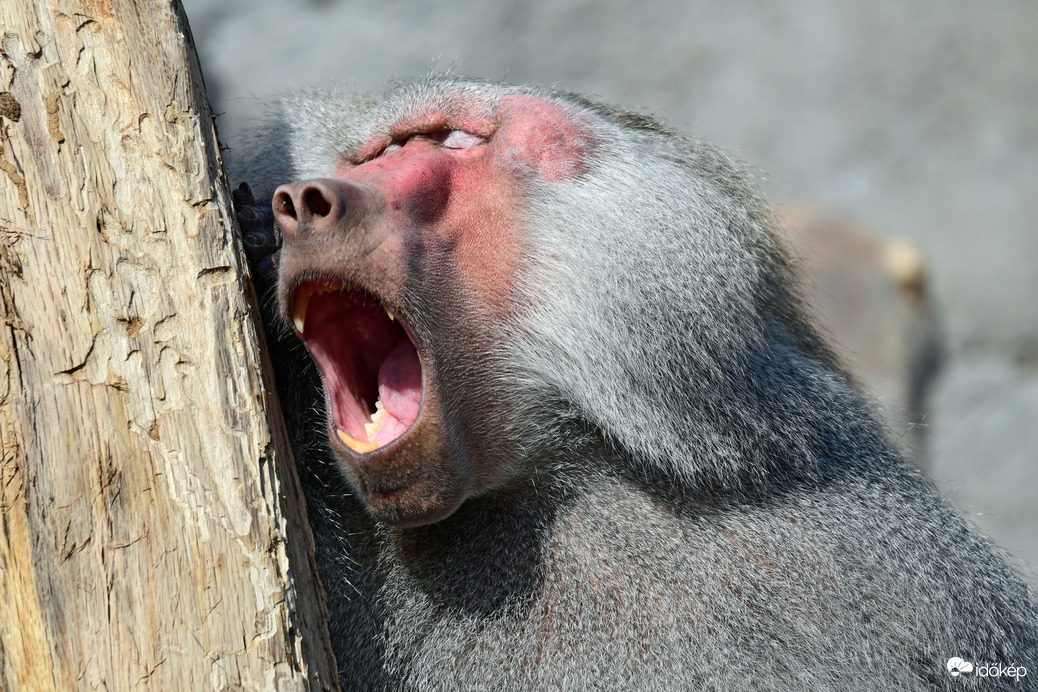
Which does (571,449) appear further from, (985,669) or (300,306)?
(985,669)

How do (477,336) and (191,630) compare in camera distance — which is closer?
(191,630)

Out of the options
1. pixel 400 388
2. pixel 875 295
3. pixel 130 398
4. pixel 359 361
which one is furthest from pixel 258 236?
pixel 875 295

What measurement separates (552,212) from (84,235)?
2.96 feet

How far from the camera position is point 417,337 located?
1.90 meters

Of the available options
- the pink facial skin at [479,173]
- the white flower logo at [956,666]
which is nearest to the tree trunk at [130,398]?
the pink facial skin at [479,173]

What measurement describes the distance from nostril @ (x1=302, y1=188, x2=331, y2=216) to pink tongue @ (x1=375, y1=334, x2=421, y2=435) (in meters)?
0.37

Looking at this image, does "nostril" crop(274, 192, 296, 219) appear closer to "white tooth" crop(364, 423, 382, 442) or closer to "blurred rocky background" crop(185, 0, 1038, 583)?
"white tooth" crop(364, 423, 382, 442)

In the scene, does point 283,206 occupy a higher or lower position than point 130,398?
higher

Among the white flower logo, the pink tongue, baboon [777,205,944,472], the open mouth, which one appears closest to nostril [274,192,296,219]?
the open mouth

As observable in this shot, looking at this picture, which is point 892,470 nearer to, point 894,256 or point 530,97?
point 530,97

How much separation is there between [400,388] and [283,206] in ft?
1.48

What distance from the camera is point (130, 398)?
4.95 feet

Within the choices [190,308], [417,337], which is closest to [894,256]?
[417,337]

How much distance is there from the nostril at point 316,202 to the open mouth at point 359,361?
137mm
